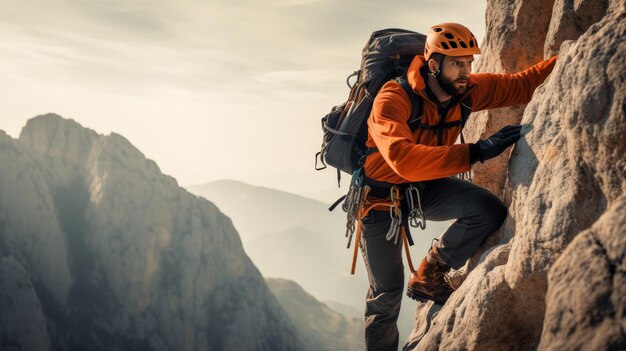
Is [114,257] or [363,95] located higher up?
[363,95]

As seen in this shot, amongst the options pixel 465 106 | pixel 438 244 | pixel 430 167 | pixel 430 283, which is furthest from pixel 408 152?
pixel 430 283

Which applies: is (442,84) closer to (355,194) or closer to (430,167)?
(430,167)

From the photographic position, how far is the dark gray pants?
774 cm

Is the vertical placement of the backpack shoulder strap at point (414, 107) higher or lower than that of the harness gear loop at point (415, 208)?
higher

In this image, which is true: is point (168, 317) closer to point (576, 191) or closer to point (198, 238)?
point (198, 238)

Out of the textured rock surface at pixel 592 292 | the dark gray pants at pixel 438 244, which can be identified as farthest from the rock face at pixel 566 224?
the dark gray pants at pixel 438 244

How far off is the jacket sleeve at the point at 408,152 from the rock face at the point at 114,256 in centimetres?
7446

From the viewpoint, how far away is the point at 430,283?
9000 mm

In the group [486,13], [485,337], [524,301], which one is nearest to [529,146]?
[524,301]

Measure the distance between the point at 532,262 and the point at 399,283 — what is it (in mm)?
→ 3233

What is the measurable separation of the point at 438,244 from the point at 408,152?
105 inches

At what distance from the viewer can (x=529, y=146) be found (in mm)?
6734

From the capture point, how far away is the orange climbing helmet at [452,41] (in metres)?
7.40

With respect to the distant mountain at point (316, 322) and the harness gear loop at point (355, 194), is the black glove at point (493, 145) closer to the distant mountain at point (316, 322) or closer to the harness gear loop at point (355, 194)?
the harness gear loop at point (355, 194)
